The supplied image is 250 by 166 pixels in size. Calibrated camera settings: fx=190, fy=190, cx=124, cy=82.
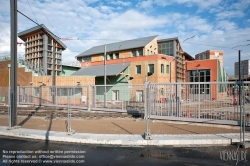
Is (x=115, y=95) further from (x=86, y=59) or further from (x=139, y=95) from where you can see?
(x=86, y=59)

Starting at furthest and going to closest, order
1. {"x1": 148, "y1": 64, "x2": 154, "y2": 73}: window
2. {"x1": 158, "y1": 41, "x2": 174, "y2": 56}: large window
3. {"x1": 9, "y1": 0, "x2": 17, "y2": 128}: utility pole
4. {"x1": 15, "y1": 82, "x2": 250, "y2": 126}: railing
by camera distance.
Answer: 1. {"x1": 158, "y1": 41, "x2": 174, "y2": 56}: large window
2. {"x1": 148, "y1": 64, "x2": 154, "y2": 73}: window
3. {"x1": 9, "y1": 0, "x2": 17, "y2": 128}: utility pole
4. {"x1": 15, "y1": 82, "x2": 250, "y2": 126}: railing

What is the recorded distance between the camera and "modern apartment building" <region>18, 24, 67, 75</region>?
4206 cm

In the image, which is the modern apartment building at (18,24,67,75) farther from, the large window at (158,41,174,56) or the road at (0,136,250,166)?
the road at (0,136,250,166)

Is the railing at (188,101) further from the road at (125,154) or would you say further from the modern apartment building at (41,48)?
the modern apartment building at (41,48)

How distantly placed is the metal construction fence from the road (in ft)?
3.74

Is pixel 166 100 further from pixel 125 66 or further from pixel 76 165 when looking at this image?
pixel 125 66

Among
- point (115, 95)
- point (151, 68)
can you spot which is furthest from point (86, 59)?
point (115, 95)

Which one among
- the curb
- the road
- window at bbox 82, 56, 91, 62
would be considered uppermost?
window at bbox 82, 56, 91, 62

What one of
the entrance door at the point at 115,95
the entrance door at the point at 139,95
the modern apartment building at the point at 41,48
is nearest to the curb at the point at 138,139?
the entrance door at the point at 139,95

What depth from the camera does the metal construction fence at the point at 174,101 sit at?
8.91 meters

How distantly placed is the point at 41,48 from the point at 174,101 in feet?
134

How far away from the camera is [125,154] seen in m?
5.95

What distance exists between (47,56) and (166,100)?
3770 centimetres

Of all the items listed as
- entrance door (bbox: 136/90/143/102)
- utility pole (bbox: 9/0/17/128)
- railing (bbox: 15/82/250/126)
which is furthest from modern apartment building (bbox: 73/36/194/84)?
utility pole (bbox: 9/0/17/128)
